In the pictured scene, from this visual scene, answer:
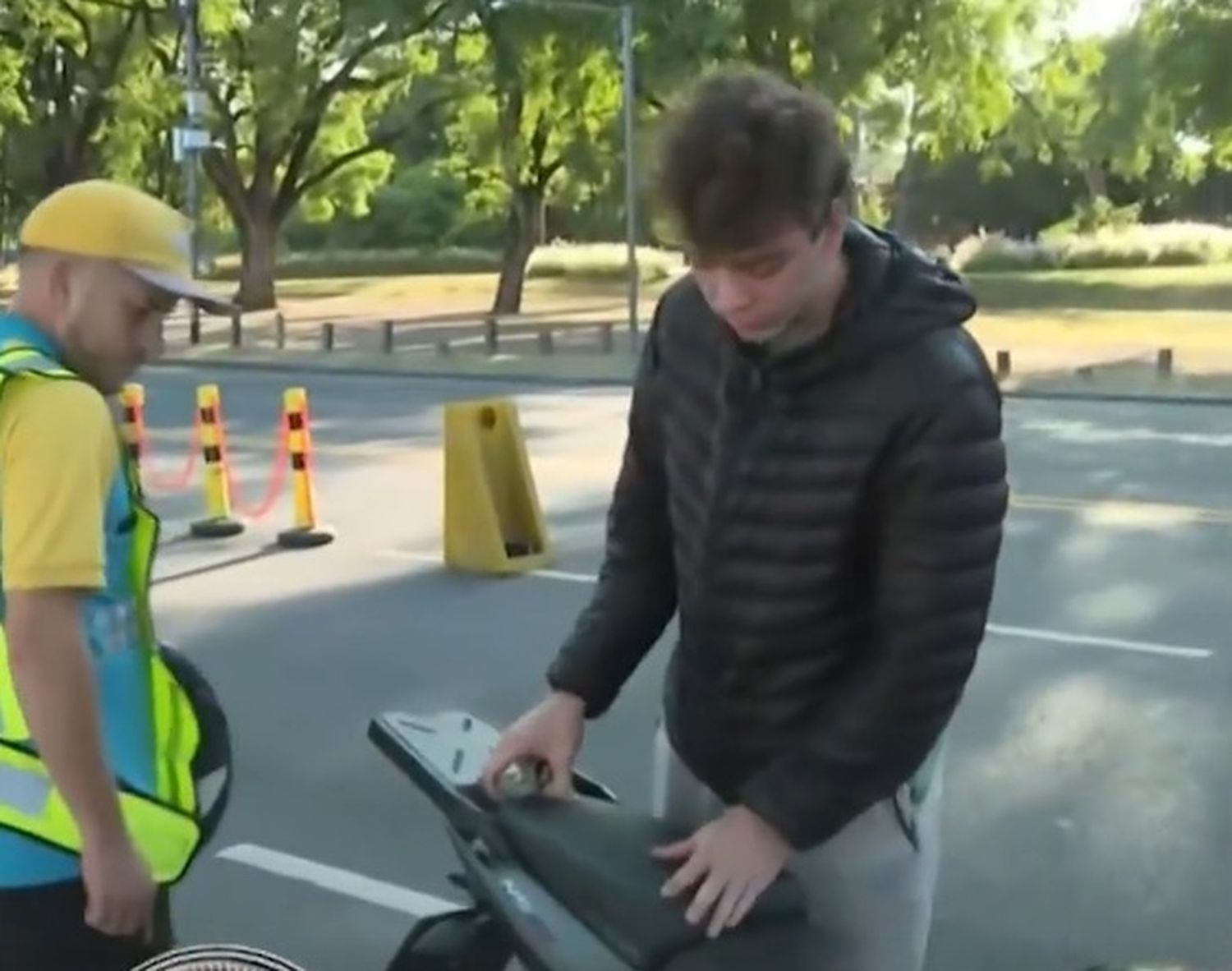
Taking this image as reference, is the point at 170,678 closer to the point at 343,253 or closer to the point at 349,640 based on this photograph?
the point at 349,640

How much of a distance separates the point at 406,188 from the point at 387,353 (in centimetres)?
4313

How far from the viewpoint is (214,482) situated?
1209cm

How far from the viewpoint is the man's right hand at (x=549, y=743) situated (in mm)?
2572

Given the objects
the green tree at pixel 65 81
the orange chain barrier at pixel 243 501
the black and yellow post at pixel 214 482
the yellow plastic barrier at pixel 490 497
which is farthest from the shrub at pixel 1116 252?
the yellow plastic barrier at pixel 490 497

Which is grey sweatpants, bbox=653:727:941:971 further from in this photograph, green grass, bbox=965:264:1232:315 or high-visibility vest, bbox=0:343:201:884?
green grass, bbox=965:264:1232:315

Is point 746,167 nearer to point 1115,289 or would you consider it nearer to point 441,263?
point 1115,289

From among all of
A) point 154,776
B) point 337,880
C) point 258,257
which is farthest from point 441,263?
point 154,776

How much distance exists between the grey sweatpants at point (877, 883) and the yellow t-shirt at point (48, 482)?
84 cm

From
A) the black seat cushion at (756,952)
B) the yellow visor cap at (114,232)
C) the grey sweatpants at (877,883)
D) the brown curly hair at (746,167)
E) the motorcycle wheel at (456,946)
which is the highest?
the brown curly hair at (746,167)

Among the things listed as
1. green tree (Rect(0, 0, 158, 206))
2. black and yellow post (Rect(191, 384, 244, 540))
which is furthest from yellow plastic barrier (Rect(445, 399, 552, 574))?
green tree (Rect(0, 0, 158, 206))

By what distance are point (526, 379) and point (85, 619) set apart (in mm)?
23373

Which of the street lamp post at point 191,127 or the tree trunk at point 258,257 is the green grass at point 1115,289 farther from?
the tree trunk at point 258,257

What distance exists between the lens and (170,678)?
2.94m

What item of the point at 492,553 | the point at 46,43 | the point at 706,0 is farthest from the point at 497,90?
the point at 492,553
